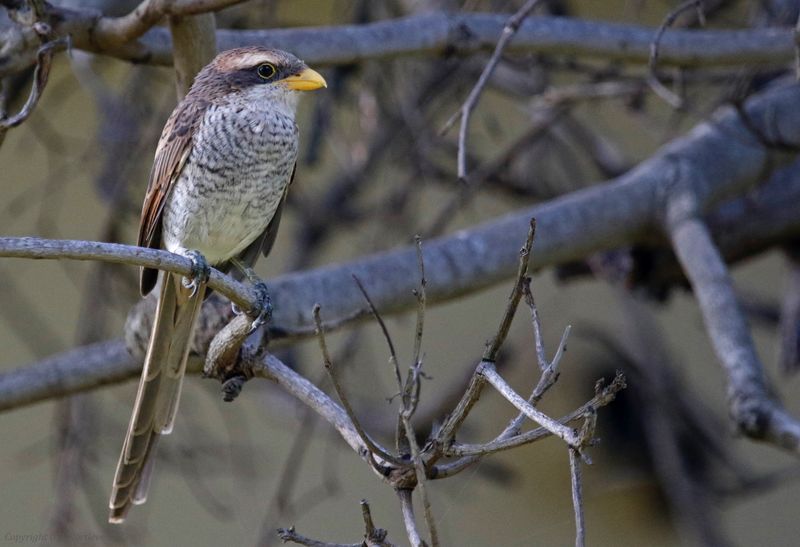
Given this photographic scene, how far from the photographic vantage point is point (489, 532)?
5566 mm

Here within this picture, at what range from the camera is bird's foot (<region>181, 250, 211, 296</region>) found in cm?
248

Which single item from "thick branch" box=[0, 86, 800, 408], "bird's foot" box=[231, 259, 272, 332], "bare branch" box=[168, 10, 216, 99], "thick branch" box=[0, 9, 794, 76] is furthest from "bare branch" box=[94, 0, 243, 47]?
"thick branch" box=[0, 86, 800, 408]

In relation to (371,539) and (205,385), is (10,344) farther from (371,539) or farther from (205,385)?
(371,539)

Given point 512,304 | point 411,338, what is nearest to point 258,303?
point 512,304

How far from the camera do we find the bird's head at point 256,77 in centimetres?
300

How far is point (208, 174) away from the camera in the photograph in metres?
3.06

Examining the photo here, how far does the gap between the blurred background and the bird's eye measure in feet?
4.47

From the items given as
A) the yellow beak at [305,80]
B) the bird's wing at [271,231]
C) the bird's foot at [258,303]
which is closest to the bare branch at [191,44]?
the yellow beak at [305,80]

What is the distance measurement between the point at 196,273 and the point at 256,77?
85cm

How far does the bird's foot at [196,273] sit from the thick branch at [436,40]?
58 cm

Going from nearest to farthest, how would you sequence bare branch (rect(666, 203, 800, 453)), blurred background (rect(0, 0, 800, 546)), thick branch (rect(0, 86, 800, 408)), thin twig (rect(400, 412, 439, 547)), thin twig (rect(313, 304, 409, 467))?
1. thin twig (rect(400, 412, 439, 547))
2. thin twig (rect(313, 304, 409, 467))
3. bare branch (rect(666, 203, 800, 453))
4. thick branch (rect(0, 86, 800, 408))
5. blurred background (rect(0, 0, 800, 546))

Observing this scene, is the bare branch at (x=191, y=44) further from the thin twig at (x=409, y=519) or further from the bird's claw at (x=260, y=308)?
the thin twig at (x=409, y=519)

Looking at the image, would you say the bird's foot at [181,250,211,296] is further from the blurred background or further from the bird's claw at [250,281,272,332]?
the blurred background

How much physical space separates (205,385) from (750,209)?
2.59m
